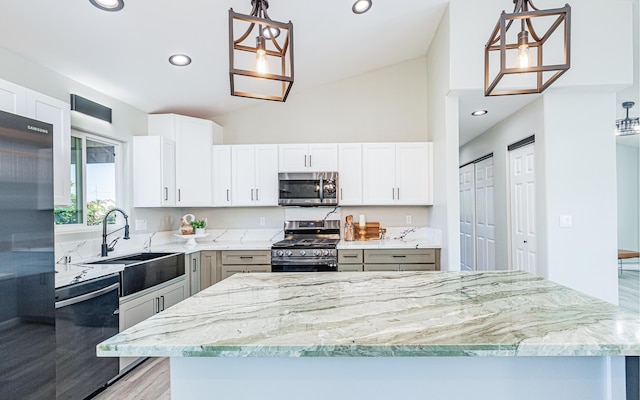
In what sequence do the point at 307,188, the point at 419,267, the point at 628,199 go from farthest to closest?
the point at 628,199 → the point at 307,188 → the point at 419,267

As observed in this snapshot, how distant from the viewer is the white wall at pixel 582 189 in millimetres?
3062

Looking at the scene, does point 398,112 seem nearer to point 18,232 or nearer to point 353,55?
point 353,55

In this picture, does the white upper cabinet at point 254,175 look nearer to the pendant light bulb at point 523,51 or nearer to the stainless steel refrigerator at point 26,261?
the stainless steel refrigerator at point 26,261

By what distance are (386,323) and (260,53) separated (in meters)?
1.23

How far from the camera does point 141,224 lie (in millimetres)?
3664

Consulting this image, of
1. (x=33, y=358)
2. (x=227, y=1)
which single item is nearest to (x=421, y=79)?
(x=227, y=1)

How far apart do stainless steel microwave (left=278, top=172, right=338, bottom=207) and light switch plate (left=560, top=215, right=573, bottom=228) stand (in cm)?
220

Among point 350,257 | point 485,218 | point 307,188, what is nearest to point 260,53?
point 307,188

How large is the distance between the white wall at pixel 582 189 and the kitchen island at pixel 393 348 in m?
2.15

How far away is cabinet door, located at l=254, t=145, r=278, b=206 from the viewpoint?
13.2 feet

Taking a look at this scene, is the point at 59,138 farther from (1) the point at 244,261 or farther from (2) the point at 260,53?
(1) the point at 244,261

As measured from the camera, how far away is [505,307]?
124 cm

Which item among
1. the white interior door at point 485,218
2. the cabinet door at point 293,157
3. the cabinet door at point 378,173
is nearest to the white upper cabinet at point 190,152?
the cabinet door at point 293,157

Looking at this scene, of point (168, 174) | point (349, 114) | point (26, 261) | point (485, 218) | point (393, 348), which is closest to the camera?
point (393, 348)
